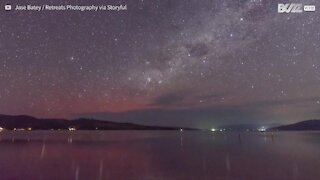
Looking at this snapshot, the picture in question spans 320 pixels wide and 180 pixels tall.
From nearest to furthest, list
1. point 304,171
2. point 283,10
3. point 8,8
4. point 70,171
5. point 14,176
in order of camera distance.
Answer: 1. point 283,10
2. point 8,8
3. point 14,176
4. point 70,171
5. point 304,171

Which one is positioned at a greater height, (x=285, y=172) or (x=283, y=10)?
(x=283, y=10)

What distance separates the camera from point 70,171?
35.1 m

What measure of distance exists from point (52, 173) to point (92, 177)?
5.22 meters

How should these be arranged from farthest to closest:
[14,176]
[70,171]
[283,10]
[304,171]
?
[304,171], [70,171], [14,176], [283,10]

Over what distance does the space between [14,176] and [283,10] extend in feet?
75.3

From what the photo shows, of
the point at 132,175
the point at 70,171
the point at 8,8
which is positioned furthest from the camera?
the point at 70,171

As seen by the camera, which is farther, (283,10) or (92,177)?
(92,177)

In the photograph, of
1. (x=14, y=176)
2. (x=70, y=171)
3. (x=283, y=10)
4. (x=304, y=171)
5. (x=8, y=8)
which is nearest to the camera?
(x=283, y=10)

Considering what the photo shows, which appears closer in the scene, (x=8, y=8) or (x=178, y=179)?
(x=8, y=8)

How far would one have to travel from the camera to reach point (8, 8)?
83.0 ft

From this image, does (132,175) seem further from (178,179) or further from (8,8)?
(8,8)

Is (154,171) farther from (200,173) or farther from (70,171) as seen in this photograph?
(70,171)

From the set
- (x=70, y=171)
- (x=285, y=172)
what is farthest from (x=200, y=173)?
(x=70, y=171)

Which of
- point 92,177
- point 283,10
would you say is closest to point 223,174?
point 92,177
